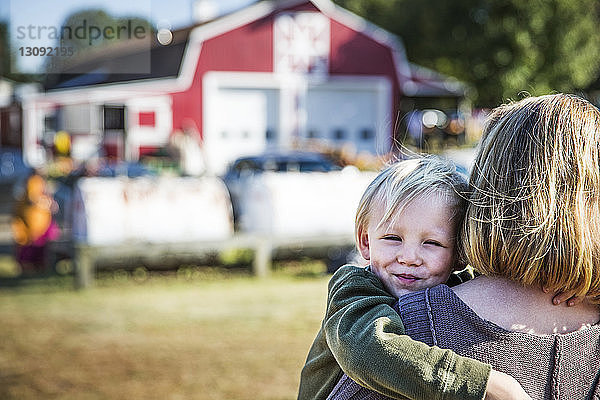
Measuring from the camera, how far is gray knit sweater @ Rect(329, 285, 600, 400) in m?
1.52

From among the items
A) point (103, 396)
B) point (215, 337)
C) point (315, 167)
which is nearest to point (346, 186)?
point (315, 167)

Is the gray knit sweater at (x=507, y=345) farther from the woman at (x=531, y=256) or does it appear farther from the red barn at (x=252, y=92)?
the red barn at (x=252, y=92)

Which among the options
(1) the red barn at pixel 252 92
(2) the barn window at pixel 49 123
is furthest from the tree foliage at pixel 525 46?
(2) the barn window at pixel 49 123

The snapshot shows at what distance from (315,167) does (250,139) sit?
11.1 meters

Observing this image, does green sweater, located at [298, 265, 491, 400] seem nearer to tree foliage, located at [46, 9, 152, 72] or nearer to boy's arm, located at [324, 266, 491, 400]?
boy's arm, located at [324, 266, 491, 400]

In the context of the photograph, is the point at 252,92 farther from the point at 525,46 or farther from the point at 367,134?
the point at 525,46

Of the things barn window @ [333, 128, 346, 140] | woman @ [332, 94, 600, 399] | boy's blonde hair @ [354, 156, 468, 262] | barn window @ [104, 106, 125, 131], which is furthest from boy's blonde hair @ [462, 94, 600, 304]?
barn window @ [333, 128, 346, 140]

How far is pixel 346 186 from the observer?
10.8 meters

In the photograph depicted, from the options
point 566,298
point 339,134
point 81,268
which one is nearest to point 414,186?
point 566,298

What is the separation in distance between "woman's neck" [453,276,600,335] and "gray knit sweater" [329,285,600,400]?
2 centimetres

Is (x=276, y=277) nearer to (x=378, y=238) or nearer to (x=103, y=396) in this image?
(x=103, y=396)

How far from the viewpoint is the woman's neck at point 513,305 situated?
1538 millimetres

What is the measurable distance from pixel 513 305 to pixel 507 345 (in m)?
0.08

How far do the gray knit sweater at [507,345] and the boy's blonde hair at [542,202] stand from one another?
100 mm
